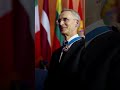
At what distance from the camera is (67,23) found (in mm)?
1434

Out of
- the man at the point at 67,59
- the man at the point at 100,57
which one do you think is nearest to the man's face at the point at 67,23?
the man at the point at 67,59

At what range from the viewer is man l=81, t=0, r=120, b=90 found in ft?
2.44

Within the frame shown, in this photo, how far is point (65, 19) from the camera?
1462 mm

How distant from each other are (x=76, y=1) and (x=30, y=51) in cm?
57

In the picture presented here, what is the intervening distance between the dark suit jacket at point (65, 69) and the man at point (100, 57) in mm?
225

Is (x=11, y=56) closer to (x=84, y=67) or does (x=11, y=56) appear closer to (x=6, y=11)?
(x=6, y=11)

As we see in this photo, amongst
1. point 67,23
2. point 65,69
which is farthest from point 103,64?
point 67,23

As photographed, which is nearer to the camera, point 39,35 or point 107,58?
A: point 107,58

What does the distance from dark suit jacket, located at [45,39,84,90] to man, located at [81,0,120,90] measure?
22cm

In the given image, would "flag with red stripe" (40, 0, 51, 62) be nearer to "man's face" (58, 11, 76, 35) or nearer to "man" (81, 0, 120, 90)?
"man's face" (58, 11, 76, 35)

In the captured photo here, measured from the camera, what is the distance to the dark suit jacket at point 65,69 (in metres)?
1.14

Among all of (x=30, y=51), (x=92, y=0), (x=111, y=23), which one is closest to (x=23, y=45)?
(x=30, y=51)

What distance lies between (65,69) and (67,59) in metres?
0.05

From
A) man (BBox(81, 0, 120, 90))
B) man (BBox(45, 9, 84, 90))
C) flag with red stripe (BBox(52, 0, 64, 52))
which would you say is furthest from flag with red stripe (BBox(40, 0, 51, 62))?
man (BBox(81, 0, 120, 90))
